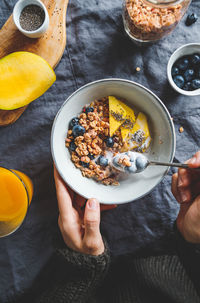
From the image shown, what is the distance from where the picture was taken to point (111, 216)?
0.98 m

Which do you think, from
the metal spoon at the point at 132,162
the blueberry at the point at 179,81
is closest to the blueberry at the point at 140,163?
the metal spoon at the point at 132,162

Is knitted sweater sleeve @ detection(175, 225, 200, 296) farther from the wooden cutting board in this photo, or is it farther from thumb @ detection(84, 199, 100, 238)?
the wooden cutting board

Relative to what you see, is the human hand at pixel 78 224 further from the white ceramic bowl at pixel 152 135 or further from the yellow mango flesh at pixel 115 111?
the yellow mango flesh at pixel 115 111

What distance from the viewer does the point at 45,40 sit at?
0.96 meters

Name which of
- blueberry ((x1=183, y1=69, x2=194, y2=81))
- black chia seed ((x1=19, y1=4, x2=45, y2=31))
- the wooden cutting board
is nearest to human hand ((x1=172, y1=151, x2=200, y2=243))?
blueberry ((x1=183, y1=69, x2=194, y2=81))

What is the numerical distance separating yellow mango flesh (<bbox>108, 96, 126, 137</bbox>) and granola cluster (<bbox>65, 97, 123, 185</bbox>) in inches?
0.9

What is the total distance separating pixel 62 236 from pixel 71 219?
12 cm

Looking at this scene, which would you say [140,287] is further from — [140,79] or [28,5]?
[28,5]

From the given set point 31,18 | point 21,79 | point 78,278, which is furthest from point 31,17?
point 78,278

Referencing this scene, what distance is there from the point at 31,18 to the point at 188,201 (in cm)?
85

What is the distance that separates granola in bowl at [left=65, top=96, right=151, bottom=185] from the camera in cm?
88

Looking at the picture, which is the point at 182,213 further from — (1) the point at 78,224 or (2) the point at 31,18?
(2) the point at 31,18

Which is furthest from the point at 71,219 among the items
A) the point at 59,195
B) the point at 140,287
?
the point at 140,287

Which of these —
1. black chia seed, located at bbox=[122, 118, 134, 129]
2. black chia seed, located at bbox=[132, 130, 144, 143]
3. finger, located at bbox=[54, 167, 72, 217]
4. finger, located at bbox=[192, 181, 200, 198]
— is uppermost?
black chia seed, located at bbox=[122, 118, 134, 129]
